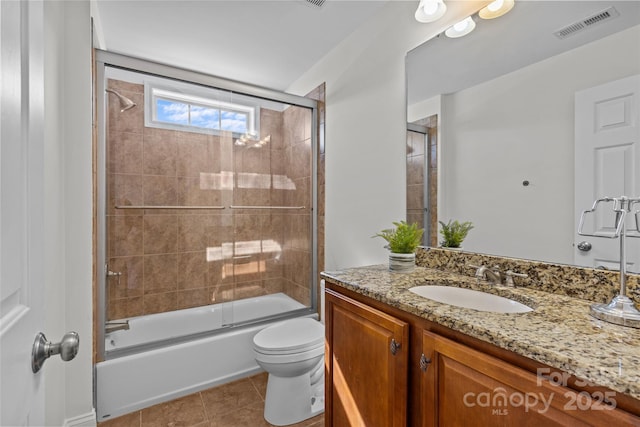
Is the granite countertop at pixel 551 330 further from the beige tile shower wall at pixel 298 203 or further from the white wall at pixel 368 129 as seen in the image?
the beige tile shower wall at pixel 298 203

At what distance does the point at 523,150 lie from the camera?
1.26 m

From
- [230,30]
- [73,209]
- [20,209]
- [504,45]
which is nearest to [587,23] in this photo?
[504,45]

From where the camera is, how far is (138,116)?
257 cm

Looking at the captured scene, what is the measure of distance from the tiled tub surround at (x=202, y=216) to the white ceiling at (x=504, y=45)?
134cm

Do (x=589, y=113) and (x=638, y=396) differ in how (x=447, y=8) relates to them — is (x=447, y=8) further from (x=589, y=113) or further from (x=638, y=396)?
(x=638, y=396)

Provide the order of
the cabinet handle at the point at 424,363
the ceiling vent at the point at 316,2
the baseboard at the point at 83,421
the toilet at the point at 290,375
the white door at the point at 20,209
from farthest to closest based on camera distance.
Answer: the ceiling vent at the point at 316,2 → the toilet at the point at 290,375 → the baseboard at the point at 83,421 → the cabinet handle at the point at 424,363 → the white door at the point at 20,209

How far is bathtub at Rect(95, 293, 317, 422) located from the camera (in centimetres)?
183

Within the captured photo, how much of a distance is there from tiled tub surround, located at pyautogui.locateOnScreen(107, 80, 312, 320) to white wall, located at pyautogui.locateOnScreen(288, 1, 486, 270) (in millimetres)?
440

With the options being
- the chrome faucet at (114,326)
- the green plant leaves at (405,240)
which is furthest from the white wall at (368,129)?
the chrome faucet at (114,326)

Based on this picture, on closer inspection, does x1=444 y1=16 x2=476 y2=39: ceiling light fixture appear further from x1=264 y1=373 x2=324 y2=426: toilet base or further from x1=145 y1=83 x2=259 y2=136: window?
x1=264 y1=373 x2=324 y2=426: toilet base

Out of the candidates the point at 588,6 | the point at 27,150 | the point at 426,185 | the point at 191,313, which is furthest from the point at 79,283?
the point at 588,6

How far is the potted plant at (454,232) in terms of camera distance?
58.6 inches

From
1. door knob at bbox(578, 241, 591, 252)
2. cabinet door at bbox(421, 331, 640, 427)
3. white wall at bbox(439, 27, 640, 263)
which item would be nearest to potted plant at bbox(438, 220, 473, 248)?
white wall at bbox(439, 27, 640, 263)

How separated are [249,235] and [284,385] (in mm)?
1567
